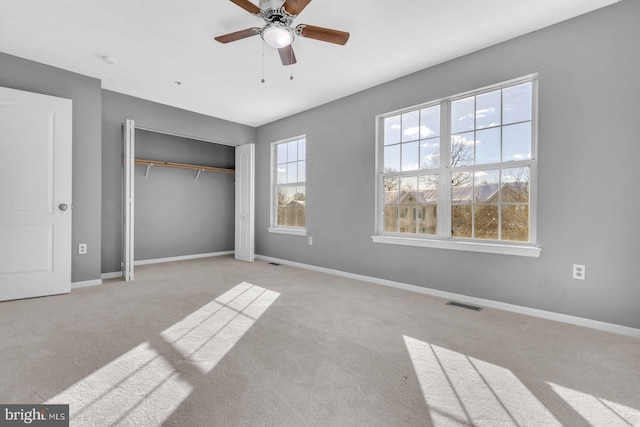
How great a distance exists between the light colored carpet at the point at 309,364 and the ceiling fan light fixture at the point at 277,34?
7.68 feet

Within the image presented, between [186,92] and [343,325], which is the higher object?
[186,92]

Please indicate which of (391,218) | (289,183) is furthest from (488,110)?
(289,183)

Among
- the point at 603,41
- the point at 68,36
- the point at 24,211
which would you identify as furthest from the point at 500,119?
the point at 24,211

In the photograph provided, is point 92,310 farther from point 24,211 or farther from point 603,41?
point 603,41

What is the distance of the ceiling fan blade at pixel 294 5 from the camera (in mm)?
2041

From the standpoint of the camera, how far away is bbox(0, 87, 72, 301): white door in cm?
318

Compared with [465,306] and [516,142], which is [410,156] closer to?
[516,142]

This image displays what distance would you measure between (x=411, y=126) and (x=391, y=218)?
123 centimetres

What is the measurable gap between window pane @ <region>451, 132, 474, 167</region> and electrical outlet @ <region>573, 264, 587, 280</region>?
1.37 metres

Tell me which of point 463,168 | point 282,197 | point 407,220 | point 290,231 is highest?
point 463,168

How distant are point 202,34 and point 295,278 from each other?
314cm

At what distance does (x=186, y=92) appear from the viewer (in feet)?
14.2

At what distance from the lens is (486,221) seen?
3209mm

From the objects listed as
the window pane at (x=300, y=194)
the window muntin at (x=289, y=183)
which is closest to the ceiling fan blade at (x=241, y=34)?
the window muntin at (x=289, y=183)
